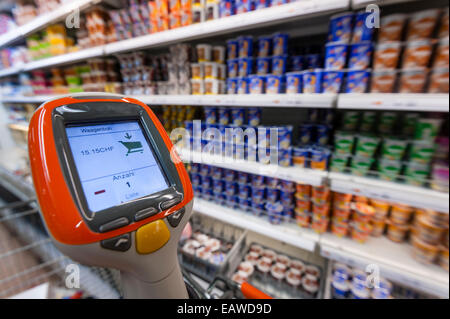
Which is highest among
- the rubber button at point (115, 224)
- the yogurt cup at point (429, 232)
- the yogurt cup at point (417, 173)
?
the rubber button at point (115, 224)

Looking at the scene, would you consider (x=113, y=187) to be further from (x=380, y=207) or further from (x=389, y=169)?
(x=380, y=207)

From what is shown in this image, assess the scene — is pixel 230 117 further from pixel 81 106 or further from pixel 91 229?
pixel 91 229

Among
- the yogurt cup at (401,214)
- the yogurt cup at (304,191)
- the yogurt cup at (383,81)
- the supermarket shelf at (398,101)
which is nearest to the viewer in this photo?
the supermarket shelf at (398,101)

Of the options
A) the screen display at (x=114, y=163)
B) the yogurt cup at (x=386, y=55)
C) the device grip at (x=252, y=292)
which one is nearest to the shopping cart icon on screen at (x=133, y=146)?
the screen display at (x=114, y=163)

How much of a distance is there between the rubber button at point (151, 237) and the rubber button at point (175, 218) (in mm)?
15

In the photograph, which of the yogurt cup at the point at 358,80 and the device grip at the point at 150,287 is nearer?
the device grip at the point at 150,287

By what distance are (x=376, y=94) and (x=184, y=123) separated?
1.19 m

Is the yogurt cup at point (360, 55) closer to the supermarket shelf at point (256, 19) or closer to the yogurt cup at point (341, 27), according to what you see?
the yogurt cup at point (341, 27)

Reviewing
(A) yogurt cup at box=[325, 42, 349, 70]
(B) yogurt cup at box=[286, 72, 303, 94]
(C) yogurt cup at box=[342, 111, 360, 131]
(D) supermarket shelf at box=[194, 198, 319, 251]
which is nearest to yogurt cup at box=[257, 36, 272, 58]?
(B) yogurt cup at box=[286, 72, 303, 94]

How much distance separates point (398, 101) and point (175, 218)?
0.96 m

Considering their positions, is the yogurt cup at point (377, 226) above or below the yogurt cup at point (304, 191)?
below

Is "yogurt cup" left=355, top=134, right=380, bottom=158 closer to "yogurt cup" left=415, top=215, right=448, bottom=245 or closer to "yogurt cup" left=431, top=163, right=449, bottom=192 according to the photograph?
"yogurt cup" left=431, top=163, right=449, bottom=192

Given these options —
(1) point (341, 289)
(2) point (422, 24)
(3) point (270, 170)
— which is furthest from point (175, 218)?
(1) point (341, 289)

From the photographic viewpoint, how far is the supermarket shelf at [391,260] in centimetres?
93
